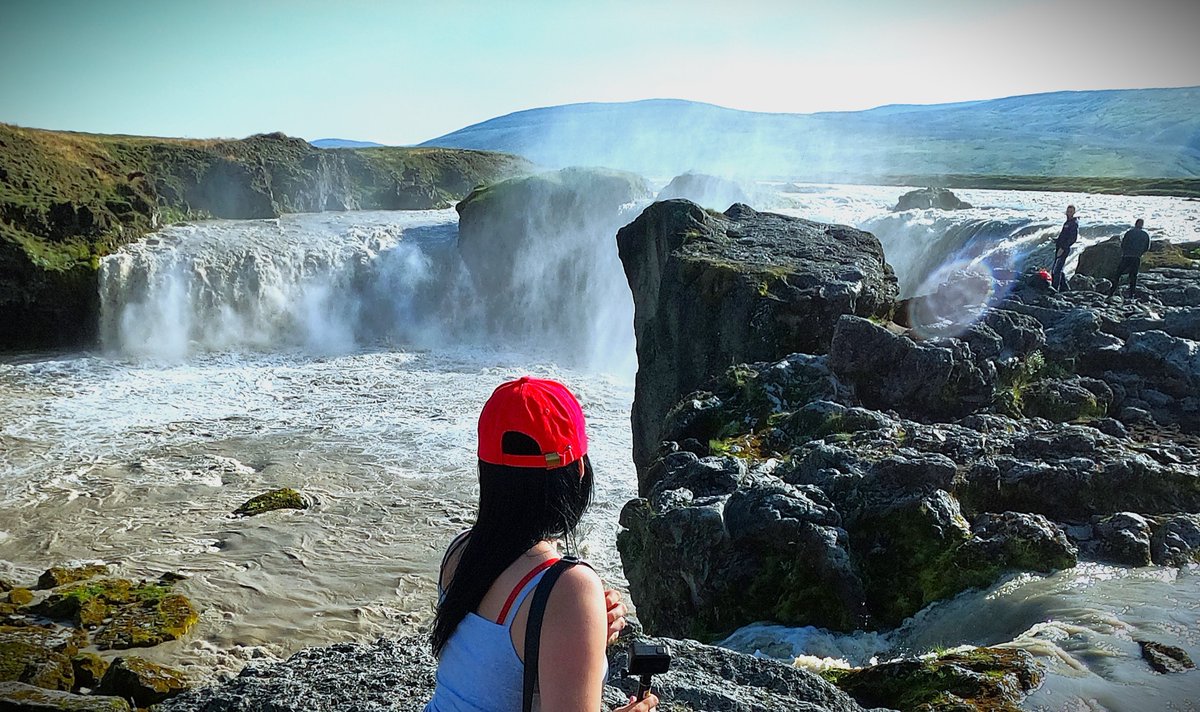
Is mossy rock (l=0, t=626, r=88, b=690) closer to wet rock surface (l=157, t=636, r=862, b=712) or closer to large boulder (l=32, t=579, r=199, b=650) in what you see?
large boulder (l=32, t=579, r=199, b=650)

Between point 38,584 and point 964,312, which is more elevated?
point 964,312

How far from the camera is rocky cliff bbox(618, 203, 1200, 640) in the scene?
6.04 m

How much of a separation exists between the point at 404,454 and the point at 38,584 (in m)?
7.15

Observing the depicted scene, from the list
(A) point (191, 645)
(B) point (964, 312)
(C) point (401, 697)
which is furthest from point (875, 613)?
(A) point (191, 645)

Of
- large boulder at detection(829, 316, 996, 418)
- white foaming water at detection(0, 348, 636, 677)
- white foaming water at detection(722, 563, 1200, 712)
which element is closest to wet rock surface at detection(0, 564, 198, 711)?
white foaming water at detection(0, 348, 636, 677)

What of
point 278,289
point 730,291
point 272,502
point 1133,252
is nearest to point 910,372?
point 730,291

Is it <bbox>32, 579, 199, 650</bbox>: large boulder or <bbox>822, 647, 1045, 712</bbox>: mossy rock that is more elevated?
<bbox>822, 647, 1045, 712</bbox>: mossy rock

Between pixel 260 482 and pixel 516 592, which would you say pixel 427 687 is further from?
pixel 260 482

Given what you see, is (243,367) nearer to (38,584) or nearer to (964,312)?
(38,584)

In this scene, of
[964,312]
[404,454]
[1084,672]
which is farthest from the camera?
[404,454]

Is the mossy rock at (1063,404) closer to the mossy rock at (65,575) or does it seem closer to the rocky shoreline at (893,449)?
the rocky shoreline at (893,449)

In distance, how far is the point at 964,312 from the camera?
35.6 ft

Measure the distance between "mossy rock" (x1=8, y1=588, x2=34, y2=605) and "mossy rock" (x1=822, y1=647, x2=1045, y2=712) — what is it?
33.4 feet

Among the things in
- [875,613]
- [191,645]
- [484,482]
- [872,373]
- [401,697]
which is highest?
[484,482]
